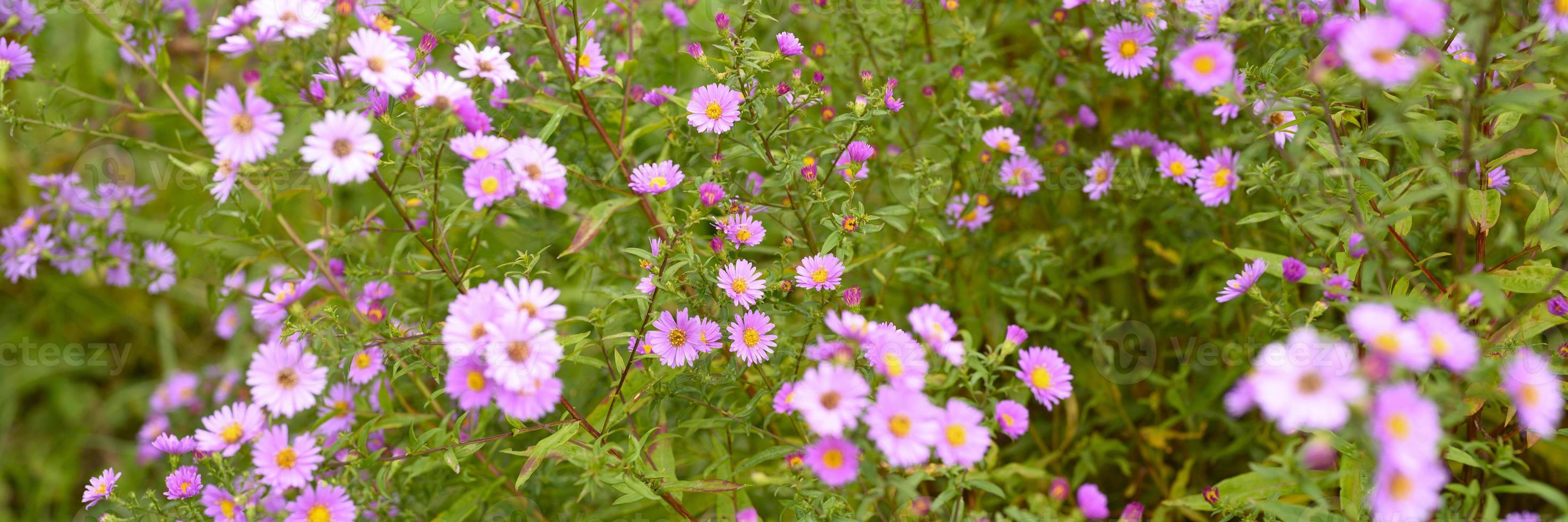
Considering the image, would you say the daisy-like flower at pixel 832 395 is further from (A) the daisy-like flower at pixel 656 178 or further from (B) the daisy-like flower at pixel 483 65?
(B) the daisy-like flower at pixel 483 65

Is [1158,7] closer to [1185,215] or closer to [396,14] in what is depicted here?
[1185,215]

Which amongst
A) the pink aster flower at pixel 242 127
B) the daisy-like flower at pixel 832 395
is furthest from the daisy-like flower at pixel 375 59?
the daisy-like flower at pixel 832 395

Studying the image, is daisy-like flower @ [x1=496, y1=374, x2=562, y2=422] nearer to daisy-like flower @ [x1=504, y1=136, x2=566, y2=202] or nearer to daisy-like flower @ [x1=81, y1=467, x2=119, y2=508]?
daisy-like flower @ [x1=504, y1=136, x2=566, y2=202]

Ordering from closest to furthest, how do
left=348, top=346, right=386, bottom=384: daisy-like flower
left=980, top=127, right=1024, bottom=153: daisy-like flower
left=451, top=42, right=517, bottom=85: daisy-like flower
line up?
left=451, top=42, right=517, bottom=85: daisy-like flower < left=348, top=346, right=386, bottom=384: daisy-like flower < left=980, top=127, right=1024, bottom=153: daisy-like flower

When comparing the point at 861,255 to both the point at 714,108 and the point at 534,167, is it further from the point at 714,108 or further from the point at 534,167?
the point at 534,167

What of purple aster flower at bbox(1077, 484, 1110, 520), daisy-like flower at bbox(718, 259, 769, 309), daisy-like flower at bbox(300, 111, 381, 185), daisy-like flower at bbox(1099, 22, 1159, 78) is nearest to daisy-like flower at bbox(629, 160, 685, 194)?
daisy-like flower at bbox(718, 259, 769, 309)

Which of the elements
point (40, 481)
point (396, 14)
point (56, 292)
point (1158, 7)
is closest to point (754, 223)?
point (396, 14)
